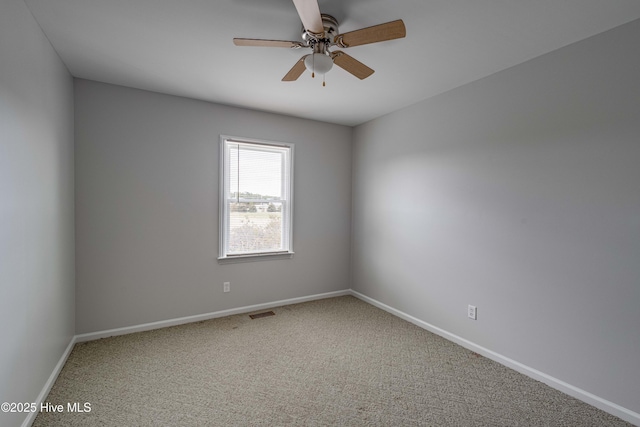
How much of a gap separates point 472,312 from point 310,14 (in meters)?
2.78

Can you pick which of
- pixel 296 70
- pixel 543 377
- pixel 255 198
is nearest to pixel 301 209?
pixel 255 198

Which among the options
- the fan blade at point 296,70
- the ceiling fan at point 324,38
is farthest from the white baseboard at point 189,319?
the ceiling fan at point 324,38

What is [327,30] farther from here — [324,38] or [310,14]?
[310,14]

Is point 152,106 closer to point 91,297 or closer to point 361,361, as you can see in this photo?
point 91,297

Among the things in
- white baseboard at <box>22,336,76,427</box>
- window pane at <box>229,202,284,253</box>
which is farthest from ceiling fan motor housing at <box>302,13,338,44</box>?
white baseboard at <box>22,336,76,427</box>

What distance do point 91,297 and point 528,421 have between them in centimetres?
374

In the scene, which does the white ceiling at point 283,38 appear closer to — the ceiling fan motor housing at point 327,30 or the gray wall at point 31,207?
the ceiling fan motor housing at point 327,30

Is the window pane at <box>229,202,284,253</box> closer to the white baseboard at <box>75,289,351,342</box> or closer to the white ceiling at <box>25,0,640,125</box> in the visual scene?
the white baseboard at <box>75,289,351,342</box>

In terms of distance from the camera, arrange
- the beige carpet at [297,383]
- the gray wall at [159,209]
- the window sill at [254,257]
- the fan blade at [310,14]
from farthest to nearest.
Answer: the window sill at [254,257] < the gray wall at [159,209] < the beige carpet at [297,383] < the fan blade at [310,14]

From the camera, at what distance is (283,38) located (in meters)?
2.16

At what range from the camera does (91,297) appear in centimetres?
292

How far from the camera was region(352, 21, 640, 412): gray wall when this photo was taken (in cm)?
194

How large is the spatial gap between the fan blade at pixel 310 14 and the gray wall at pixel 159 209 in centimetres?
211

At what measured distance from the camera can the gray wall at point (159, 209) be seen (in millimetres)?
2906
